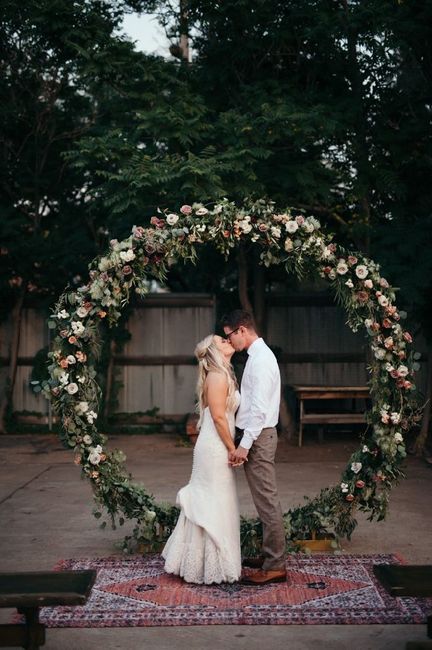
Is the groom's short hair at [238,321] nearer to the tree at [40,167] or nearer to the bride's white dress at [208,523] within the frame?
the bride's white dress at [208,523]

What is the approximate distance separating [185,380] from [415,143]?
5648mm

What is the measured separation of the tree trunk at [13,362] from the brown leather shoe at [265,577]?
30.5ft

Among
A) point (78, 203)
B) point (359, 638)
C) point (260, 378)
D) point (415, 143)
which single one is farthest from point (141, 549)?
point (78, 203)

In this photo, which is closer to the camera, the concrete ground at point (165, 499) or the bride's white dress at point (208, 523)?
the concrete ground at point (165, 499)

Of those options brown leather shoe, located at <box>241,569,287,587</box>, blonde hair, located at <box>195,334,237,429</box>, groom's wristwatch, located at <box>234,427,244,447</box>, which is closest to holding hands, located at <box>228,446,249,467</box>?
groom's wristwatch, located at <box>234,427,244,447</box>

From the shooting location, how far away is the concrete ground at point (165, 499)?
575cm

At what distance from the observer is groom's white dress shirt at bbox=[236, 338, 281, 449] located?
698 centimetres

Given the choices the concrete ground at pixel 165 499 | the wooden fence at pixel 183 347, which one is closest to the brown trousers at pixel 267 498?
the concrete ground at pixel 165 499

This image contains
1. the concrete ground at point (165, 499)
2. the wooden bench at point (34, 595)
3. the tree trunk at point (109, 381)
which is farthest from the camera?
the tree trunk at point (109, 381)

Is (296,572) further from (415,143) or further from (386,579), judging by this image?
(415,143)

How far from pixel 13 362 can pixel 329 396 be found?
547 centimetres

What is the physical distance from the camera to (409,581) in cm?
520

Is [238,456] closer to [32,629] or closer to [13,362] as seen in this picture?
[32,629]

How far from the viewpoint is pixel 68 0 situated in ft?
40.8
